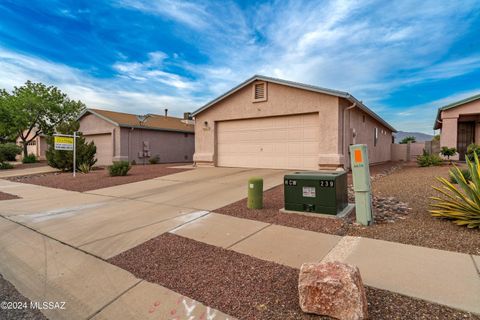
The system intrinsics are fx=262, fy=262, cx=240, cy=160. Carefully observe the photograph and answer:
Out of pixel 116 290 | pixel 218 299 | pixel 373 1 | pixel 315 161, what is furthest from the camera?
pixel 315 161

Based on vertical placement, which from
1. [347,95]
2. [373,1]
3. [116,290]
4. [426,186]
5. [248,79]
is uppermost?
[373,1]

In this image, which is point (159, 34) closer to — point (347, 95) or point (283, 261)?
point (347, 95)

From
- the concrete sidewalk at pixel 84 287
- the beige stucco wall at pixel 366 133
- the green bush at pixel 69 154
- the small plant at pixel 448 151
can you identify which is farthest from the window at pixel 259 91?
the concrete sidewalk at pixel 84 287

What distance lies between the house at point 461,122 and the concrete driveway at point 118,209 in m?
12.6

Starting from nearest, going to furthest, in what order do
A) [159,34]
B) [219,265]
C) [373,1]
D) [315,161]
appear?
[219,265]
[373,1]
[315,161]
[159,34]

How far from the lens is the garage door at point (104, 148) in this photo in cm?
2084

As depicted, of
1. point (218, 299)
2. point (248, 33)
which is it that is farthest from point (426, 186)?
point (248, 33)

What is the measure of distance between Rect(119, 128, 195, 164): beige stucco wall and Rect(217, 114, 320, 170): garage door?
860 cm

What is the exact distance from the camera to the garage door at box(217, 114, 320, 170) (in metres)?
12.7

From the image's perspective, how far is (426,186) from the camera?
8.28 m

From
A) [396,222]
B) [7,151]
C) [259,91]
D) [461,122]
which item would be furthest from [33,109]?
[461,122]

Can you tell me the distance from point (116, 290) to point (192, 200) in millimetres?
4399

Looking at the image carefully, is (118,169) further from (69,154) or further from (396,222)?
(396,222)

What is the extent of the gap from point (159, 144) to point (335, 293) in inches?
866
